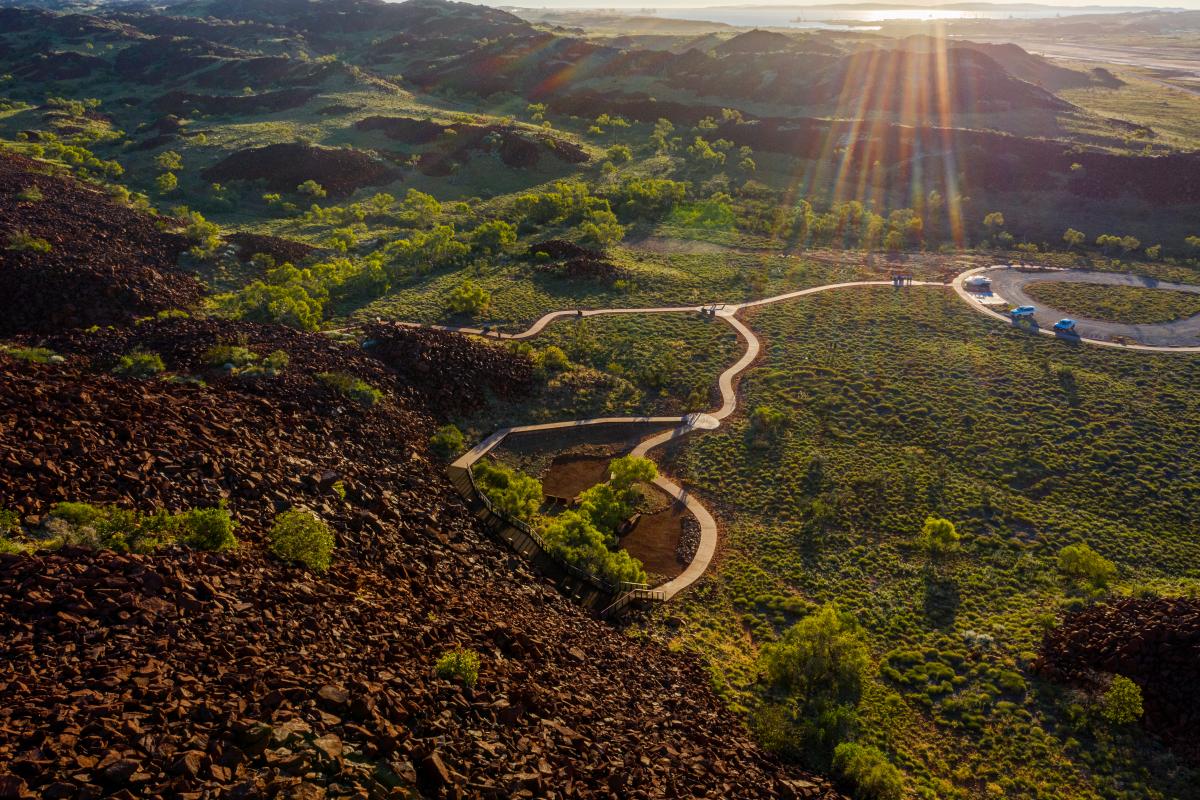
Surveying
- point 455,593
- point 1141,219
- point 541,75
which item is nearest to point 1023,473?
point 455,593

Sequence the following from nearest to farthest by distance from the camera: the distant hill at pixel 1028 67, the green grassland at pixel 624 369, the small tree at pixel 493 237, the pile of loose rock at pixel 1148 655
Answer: the pile of loose rock at pixel 1148 655 < the green grassland at pixel 624 369 < the small tree at pixel 493 237 < the distant hill at pixel 1028 67

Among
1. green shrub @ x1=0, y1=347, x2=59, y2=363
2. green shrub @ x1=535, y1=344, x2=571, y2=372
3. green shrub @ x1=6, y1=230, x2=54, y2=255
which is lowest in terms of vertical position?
green shrub @ x1=535, y1=344, x2=571, y2=372

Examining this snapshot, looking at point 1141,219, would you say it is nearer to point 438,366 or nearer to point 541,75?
point 438,366

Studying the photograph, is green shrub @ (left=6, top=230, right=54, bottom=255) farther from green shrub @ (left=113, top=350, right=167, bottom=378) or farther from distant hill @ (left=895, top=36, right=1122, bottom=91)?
distant hill @ (left=895, top=36, right=1122, bottom=91)

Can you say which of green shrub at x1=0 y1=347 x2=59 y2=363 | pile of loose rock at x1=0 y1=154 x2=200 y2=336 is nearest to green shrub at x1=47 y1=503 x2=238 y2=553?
green shrub at x1=0 y1=347 x2=59 y2=363

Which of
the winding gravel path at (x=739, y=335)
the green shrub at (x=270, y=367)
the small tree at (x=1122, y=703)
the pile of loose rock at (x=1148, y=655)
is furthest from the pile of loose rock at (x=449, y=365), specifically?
the small tree at (x=1122, y=703)

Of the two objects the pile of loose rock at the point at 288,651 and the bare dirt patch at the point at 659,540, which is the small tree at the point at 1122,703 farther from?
the bare dirt patch at the point at 659,540
